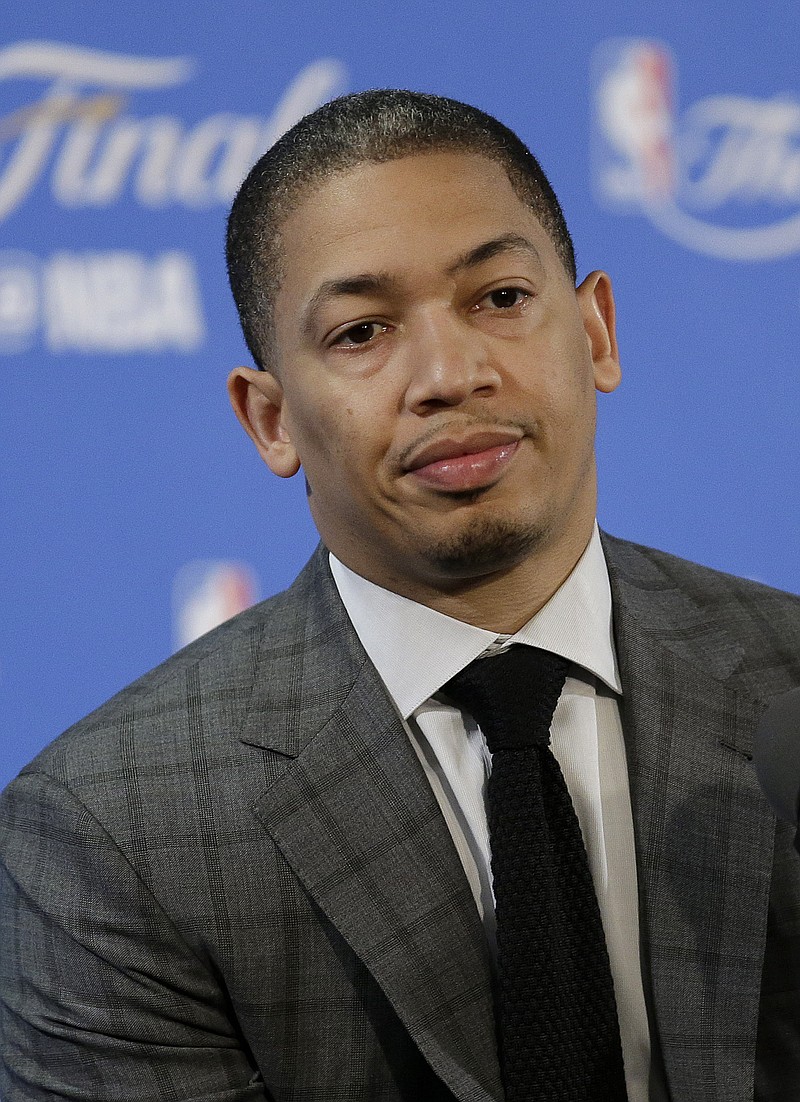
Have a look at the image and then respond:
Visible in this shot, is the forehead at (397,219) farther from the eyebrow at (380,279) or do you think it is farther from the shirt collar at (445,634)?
the shirt collar at (445,634)

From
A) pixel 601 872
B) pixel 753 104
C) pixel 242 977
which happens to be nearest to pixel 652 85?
pixel 753 104

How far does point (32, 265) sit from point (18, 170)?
5.4 inches

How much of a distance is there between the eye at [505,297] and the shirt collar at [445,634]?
0.27 metres

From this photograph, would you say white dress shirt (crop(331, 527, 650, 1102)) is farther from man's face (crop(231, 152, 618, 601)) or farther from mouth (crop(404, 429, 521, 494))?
mouth (crop(404, 429, 521, 494))

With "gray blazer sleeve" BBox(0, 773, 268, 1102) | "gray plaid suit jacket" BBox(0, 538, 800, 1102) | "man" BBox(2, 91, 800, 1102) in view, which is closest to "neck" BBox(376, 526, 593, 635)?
"man" BBox(2, 91, 800, 1102)

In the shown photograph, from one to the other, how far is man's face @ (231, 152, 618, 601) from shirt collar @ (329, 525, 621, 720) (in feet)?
0.15

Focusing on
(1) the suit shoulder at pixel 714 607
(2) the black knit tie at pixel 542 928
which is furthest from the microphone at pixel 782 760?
(1) the suit shoulder at pixel 714 607

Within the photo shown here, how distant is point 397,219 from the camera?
1.30 metres

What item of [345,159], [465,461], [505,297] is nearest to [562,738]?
[465,461]

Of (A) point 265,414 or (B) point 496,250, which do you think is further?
(A) point 265,414

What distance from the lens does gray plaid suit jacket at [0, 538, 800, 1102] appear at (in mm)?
1319

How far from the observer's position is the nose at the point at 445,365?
1.26m

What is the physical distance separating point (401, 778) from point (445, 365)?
387 mm

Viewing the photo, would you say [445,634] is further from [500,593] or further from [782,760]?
[782,760]
